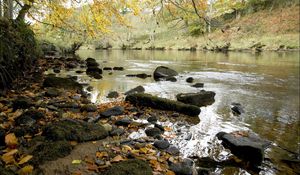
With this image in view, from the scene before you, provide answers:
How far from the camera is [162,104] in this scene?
281 inches

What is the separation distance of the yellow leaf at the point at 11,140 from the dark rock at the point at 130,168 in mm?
1513

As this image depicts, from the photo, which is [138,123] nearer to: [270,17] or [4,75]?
[4,75]

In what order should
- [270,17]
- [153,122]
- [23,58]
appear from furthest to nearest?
[270,17]
[23,58]
[153,122]

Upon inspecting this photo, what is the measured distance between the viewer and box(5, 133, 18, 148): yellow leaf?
4.16 m

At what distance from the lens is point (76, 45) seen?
32.0m

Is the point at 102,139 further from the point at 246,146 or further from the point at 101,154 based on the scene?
the point at 246,146

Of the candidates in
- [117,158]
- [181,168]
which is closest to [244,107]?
[181,168]

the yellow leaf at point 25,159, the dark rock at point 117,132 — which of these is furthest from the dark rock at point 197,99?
the yellow leaf at point 25,159

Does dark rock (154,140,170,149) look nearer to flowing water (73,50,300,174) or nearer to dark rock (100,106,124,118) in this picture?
flowing water (73,50,300,174)

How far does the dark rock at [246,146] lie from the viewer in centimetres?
464

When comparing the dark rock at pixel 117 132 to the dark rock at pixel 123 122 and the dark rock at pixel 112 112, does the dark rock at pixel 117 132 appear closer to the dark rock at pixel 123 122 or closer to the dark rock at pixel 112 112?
the dark rock at pixel 123 122

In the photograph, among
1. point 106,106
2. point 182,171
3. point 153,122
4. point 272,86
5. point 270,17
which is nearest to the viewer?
point 182,171

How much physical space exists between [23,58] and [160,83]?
16.6 ft

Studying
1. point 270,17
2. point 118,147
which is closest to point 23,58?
point 118,147
